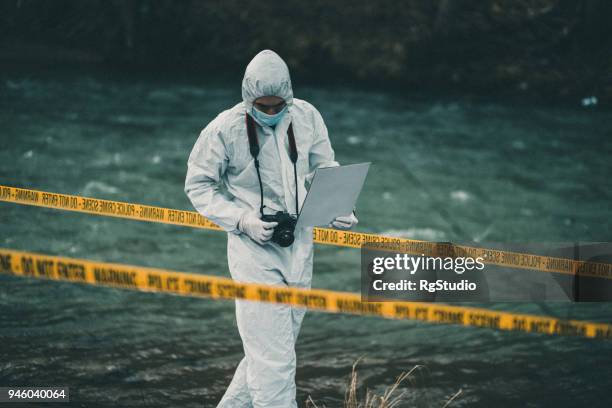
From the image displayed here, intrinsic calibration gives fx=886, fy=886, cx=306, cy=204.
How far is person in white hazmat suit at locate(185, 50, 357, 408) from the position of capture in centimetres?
400

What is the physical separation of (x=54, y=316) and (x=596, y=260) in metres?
4.00

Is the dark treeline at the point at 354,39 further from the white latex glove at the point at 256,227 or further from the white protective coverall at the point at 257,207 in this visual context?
the white latex glove at the point at 256,227

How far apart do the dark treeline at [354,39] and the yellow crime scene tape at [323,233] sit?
1056cm

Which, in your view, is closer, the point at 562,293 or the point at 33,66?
the point at 562,293

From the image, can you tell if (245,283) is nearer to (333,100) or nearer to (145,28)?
(333,100)

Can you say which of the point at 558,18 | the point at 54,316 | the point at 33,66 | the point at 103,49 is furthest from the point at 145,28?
the point at 54,316

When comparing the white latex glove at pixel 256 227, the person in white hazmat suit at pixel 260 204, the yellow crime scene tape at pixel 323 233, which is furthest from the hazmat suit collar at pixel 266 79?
the yellow crime scene tape at pixel 323 233

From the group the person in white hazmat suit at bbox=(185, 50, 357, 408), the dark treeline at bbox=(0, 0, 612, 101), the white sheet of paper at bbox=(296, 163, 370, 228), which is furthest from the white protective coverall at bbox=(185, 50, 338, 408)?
the dark treeline at bbox=(0, 0, 612, 101)

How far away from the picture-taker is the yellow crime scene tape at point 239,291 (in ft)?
12.5

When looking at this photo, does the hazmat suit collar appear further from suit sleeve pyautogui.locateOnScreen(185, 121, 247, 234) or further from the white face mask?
suit sleeve pyautogui.locateOnScreen(185, 121, 247, 234)

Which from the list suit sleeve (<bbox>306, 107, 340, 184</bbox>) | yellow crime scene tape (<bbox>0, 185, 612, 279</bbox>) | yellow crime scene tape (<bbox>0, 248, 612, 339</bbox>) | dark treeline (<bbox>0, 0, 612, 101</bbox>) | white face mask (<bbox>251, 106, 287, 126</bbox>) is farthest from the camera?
dark treeline (<bbox>0, 0, 612, 101</bbox>)

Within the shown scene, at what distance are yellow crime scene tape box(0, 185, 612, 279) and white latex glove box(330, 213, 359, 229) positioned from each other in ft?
3.72

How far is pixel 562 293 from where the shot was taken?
6961mm

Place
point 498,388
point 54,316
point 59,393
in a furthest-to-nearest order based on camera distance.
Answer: point 54,316, point 498,388, point 59,393
